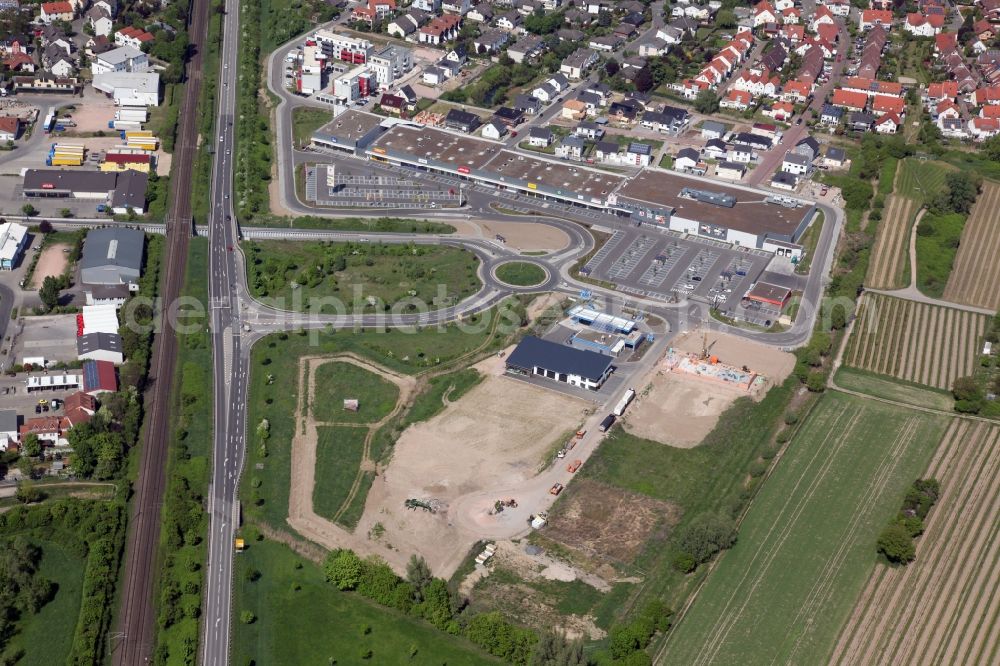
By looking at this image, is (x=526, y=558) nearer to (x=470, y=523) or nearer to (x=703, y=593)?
Result: (x=470, y=523)

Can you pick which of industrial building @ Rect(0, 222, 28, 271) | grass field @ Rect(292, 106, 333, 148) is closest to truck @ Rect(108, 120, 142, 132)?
grass field @ Rect(292, 106, 333, 148)

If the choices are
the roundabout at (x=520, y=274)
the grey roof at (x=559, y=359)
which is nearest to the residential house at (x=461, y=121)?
the roundabout at (x=520, y=274)

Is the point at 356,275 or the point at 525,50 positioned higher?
the point at 525,50

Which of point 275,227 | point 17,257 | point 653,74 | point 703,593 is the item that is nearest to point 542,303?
point 275,227

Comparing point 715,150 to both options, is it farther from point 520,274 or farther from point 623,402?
point 623,402

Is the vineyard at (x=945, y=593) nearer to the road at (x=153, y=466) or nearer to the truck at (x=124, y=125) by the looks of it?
the road at (x=153, y=466)

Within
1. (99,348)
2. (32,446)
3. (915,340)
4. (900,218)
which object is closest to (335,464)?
(32,446)

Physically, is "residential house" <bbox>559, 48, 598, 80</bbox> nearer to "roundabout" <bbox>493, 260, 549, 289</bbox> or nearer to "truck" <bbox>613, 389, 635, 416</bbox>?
"roundabout" <bbox>493, 260, 549, 289</bbox>
